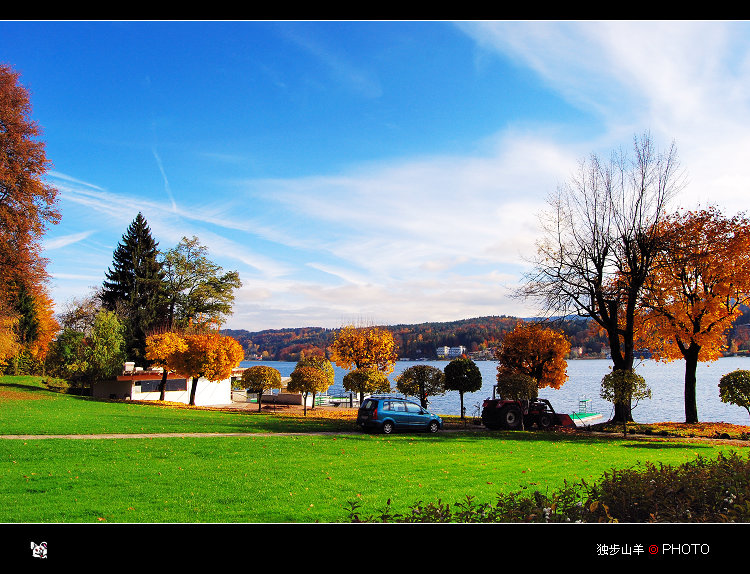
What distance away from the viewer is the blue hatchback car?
2119 centimetres

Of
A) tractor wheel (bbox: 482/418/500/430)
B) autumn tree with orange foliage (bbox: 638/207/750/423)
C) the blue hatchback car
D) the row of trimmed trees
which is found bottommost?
tractor wheel (bbox: 482/418/500/430)

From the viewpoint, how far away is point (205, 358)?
3447 cm

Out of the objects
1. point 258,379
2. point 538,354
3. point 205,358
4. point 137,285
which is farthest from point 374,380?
point 137,285

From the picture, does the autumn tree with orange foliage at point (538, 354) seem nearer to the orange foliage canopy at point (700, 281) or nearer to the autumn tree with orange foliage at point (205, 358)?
the orange foliage canopy at point (700, 281)

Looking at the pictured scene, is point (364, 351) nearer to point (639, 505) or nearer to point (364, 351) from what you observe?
point (364, 351)

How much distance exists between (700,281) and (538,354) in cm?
1015

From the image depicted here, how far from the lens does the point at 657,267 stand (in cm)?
2531

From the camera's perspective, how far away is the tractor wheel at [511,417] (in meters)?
24.1

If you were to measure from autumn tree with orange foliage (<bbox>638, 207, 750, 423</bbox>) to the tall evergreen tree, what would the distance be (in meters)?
45.2

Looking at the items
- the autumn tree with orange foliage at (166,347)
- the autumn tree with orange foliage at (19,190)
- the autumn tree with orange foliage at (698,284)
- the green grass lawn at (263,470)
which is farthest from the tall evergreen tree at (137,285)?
the autumn tree with orange foliage at (698,284)

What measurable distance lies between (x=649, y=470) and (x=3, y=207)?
3233 cm

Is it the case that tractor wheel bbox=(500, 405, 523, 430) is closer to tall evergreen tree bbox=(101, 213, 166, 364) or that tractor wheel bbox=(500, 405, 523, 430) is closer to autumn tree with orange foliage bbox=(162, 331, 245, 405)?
autumn tree with orange foliage bbox=(162, 331, 245, 405)

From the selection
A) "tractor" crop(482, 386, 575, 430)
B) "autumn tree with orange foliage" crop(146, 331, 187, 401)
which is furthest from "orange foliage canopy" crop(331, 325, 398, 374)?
"tractor" crop(482, 386, 575, 430)

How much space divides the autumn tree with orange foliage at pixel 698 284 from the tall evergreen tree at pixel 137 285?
148 ft
